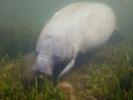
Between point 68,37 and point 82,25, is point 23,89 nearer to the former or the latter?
point 68,37

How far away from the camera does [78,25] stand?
9.52 meters

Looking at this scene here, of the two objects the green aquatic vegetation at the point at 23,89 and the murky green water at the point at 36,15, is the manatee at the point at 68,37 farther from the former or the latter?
the murky green water at the point at 36,15

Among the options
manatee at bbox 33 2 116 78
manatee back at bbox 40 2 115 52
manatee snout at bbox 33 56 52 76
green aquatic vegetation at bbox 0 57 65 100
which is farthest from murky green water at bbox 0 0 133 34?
green aquatic vegetation at bbox 0 57 65 100

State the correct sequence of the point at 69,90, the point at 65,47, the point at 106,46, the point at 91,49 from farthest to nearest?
the point at 106,46
the point at 91,49
the point at 65,47
the point at 69,90

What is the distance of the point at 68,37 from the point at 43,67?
5.73ft

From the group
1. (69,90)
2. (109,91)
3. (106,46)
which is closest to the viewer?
(69,90)

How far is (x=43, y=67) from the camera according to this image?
24.6 ft

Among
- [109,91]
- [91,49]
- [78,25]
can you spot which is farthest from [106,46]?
[109,91]

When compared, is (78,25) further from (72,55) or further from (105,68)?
(105,68)

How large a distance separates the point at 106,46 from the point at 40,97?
313 inches

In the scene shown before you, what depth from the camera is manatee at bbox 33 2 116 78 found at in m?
7.96

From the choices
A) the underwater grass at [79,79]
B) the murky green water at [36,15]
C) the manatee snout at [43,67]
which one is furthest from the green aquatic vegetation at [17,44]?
the murky green water at [36,15]

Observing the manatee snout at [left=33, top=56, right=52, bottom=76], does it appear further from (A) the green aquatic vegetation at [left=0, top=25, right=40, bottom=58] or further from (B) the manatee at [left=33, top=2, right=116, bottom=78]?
(A) the green aquatic vegetation at [left=0, top=25, right=40, bottom=58]

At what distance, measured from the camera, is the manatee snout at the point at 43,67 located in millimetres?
7449
